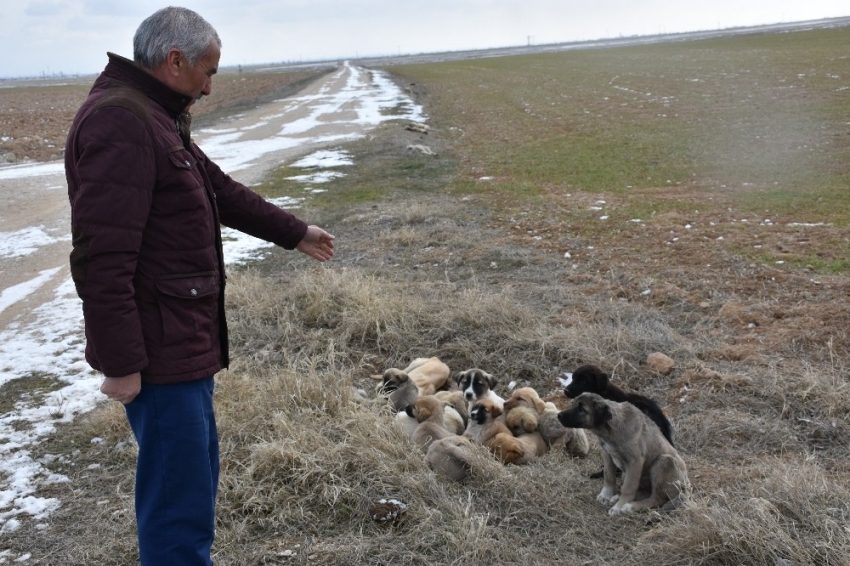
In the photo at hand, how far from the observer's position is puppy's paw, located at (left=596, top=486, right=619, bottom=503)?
459 cm

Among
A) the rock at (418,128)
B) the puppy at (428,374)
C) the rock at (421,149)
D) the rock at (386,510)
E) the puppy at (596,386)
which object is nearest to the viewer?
the rock at (386,510)

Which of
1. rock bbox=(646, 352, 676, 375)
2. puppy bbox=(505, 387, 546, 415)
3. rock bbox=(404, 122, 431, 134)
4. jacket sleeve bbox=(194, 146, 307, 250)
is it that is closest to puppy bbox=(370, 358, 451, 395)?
puppy bbox=(505, 387, 546, 415)

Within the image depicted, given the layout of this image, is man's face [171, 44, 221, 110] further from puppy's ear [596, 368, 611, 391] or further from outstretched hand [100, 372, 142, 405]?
puppy's ear [596, 368, 611, 391]

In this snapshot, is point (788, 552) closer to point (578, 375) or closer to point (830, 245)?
point (578, 375)

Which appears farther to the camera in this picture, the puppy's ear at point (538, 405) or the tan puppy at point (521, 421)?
the puppy's ear at point (538, 405)

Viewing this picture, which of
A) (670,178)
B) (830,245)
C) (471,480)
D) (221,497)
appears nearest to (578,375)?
(471,480)

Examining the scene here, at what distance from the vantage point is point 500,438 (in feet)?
17.5

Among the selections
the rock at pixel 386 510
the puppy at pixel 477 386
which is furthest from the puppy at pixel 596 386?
the rock at pixel 386 510

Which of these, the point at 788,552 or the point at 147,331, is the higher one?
the point at 147,331

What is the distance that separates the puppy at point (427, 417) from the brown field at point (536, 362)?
0.38 metres

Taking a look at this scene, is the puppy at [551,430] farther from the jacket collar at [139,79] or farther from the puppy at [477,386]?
the jacket collar at [139,79]

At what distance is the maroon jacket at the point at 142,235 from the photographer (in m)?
2.65

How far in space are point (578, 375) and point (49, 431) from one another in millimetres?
3941

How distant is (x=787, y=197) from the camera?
42.1 ft
